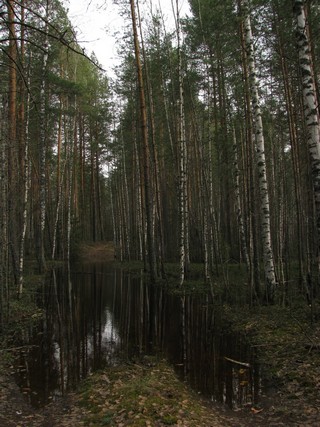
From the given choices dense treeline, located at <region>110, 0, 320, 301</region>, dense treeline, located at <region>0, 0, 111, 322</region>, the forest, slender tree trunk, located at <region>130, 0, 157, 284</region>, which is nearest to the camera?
the forest

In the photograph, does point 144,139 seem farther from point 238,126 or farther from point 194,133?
point 238,126

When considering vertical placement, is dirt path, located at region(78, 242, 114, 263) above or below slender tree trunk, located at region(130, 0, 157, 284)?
below

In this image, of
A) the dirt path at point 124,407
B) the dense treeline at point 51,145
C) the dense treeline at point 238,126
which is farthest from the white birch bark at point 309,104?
the dense treeline at point 51,145

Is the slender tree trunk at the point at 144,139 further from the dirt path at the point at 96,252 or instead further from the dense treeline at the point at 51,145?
the dirt path at the point at 96,252

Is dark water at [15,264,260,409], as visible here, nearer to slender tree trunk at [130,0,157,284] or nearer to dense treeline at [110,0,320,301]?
dense treeline at [110,0,320,301]

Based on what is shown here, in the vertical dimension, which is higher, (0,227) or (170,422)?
(0,227)

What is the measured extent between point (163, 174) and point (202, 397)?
2483 cm

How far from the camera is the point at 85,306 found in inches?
464

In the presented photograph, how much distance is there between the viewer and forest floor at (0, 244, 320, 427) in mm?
4475

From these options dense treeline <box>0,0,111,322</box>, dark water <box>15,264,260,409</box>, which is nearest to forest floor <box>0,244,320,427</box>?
dark water <box>15,264,260,409</box>

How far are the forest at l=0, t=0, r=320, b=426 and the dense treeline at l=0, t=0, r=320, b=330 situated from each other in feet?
0.27

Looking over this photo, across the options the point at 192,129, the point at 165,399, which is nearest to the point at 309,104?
the point at 165,399

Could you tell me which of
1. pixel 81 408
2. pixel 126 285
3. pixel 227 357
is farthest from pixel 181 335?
pixel 126 285

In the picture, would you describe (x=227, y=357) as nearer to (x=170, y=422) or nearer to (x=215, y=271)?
(x=170, y=422)
